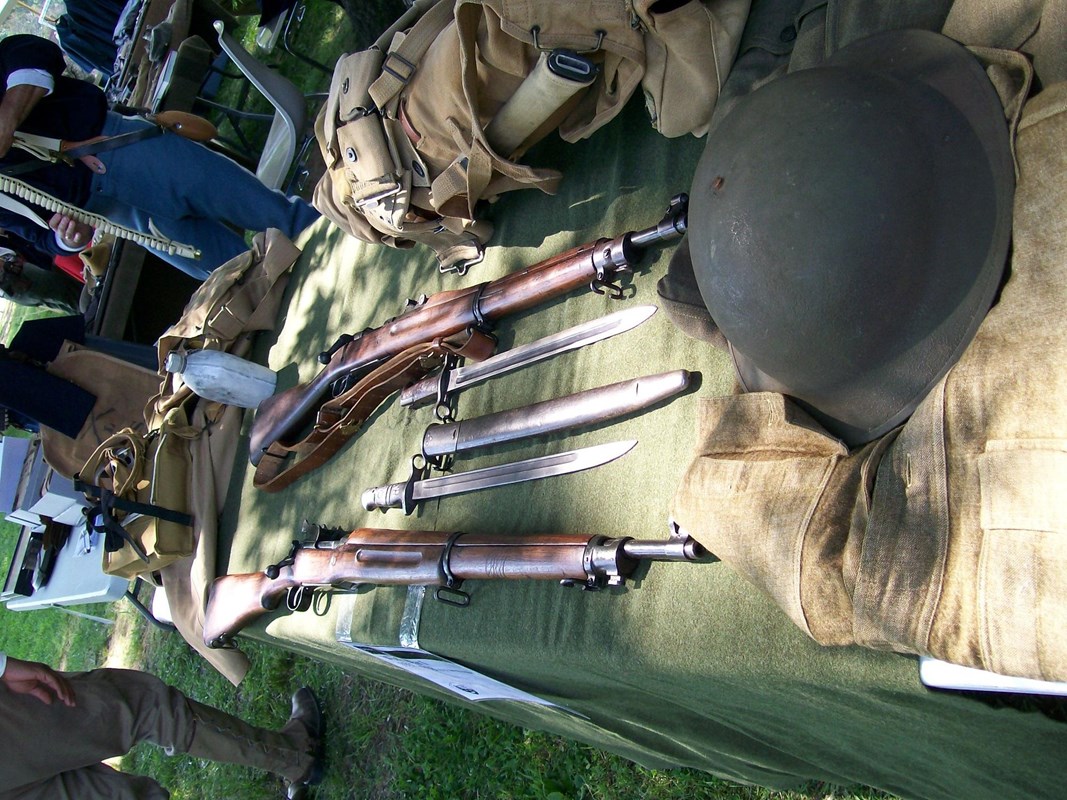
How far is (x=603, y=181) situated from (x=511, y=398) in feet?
2.53

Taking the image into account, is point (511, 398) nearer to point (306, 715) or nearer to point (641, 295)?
point (641, 295)

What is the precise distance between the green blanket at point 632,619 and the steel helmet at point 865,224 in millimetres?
507

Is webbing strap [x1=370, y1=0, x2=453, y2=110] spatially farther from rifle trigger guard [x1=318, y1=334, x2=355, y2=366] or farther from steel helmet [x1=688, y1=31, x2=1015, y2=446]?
steel helmet [x1=688, y1=31, x2=1015, y2=446]

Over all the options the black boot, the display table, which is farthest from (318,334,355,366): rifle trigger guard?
the black boot

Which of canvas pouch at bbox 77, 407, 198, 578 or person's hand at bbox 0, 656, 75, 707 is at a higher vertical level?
canvas pouch at bbox 77, 407, 198, 578

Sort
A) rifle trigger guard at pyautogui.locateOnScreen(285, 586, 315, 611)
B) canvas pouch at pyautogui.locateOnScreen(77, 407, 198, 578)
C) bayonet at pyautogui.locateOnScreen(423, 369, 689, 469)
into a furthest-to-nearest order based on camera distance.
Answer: canvas pouch at pyautogui.locateOnScreen(77, 407, 198, 578)
rifle trigger guard at pyautogui.locateOnScreen(285, 586, 315, 611)
bayonet at pyautogui.locateOnScreen(423, 369, 689, 469)

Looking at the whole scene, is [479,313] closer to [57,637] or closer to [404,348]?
[404,348]

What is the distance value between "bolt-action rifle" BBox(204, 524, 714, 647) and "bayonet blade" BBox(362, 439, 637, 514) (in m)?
0.12

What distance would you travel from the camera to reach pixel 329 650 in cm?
323

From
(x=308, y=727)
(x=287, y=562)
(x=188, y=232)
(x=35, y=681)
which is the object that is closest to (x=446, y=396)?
(x=287, y=562)

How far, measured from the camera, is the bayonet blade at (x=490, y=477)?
7.17 feet

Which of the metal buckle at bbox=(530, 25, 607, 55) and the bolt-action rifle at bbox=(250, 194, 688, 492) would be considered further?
the bolt-action rifle at bbox=(250, 194, 688, 492)

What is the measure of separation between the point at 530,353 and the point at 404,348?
0.68 m

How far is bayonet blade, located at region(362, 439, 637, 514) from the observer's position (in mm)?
2186
